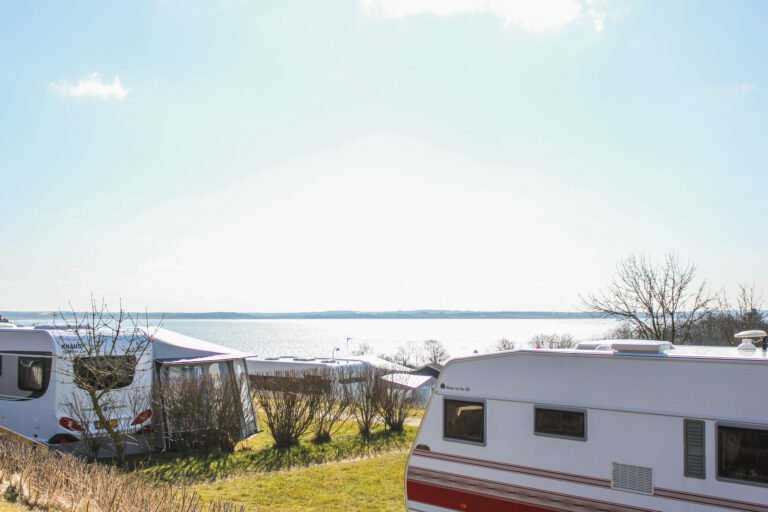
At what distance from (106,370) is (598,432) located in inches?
309

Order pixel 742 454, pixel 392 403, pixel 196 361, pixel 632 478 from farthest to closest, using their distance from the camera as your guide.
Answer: pixel 392 403 < pixel 196 361 < pixel 632 478 < pixel 742 454

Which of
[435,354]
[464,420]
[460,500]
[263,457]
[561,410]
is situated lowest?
[435,354]

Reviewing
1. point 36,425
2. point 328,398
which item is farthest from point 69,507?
point 328,398

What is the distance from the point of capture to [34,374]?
1056 centimetres

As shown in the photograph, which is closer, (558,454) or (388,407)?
(558,454)

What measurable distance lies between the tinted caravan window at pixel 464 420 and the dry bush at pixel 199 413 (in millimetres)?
6893

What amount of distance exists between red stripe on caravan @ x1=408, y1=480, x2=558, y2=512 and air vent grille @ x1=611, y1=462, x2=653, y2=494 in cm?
71

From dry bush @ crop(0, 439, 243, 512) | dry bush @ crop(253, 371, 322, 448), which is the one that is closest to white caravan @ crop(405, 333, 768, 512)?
dry bush @ crop(0, 439, 243, 512)

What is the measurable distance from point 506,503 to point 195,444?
7.94 m

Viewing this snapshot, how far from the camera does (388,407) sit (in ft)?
45.9

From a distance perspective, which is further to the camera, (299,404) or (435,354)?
(435,354)

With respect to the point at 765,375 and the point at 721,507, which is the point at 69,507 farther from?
the point at 765,375

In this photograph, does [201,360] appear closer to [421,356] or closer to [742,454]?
[742,454]

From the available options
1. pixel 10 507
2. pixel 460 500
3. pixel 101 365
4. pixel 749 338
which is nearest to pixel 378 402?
pixel 101 365
